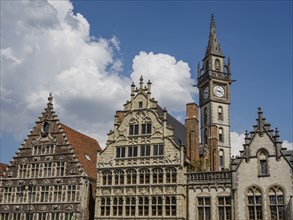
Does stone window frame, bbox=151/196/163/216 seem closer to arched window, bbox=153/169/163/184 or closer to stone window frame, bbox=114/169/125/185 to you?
arched window, bbox=153/169/163/184

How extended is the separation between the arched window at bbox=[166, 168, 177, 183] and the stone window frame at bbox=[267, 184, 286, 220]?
8.95 meters

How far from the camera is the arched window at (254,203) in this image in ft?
124

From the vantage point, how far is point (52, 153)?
47.3 meters

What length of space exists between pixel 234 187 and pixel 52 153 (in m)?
20.6

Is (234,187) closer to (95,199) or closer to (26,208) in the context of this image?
(95,199)

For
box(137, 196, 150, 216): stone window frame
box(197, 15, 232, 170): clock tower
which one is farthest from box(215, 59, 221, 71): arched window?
box(137, 196, 150, 216): stone window frame

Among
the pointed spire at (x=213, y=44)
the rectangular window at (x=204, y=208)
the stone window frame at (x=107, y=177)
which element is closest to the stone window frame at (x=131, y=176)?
the stone window frame at (x=107, y=177)

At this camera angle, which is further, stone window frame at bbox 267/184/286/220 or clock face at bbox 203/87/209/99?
clock face at bbox 203/87/209/99

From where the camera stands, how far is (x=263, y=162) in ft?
127

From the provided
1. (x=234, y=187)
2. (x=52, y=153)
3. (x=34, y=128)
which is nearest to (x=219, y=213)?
(x=234, y=187)

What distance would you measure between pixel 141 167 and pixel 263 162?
11941 millimetres

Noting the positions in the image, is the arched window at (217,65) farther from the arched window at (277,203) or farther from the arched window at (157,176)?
the arched window at (277,203)

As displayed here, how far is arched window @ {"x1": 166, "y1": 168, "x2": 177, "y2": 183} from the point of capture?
135 ft

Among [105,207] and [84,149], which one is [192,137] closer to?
[105,207]
